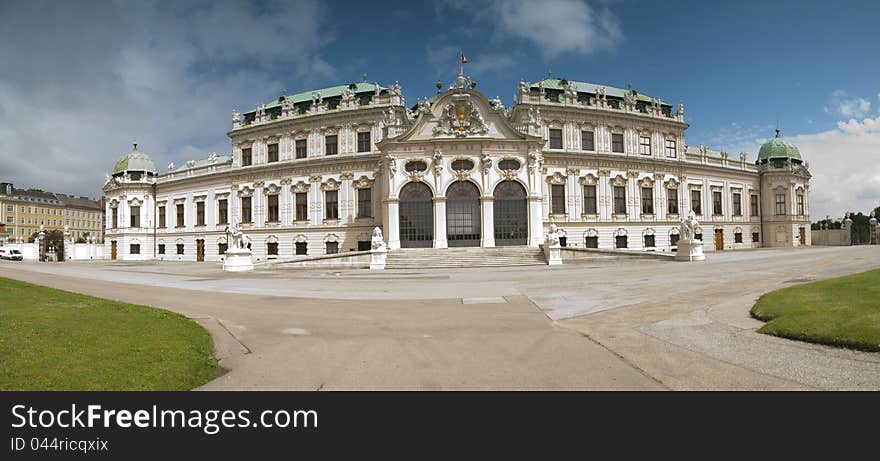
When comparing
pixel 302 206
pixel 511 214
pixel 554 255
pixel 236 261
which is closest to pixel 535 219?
pixel 511 214

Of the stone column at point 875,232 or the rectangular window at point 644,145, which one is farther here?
the stone column at point 875,232

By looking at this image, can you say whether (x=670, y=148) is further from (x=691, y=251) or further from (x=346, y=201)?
(x=346, y=201)

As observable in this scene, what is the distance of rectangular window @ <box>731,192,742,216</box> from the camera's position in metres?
50.0

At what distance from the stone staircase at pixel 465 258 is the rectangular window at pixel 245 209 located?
23.2 meters

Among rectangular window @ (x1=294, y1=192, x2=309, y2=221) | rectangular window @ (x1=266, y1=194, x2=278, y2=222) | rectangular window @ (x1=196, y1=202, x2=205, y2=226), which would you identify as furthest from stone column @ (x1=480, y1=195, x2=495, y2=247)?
rectangular window @ (x1=196, y1=202, x2=205, y2=226)

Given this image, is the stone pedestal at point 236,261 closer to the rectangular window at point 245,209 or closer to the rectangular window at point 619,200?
the rectangular window at point 245,209

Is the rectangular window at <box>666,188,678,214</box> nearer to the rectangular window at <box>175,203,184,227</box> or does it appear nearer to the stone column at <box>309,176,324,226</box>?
the stone column at <box>309,176,324,226</box>

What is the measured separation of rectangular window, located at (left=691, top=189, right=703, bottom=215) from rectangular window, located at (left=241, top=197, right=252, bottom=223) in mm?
51265

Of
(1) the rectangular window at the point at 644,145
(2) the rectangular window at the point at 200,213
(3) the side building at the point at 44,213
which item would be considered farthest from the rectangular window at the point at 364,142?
(3) the side building at the point at 44,213

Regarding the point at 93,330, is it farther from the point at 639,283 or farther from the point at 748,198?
the point at 748,198

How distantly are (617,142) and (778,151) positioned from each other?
2569 cm

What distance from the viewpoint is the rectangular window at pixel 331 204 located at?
145ft

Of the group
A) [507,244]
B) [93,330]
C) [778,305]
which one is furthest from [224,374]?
[507,244]
